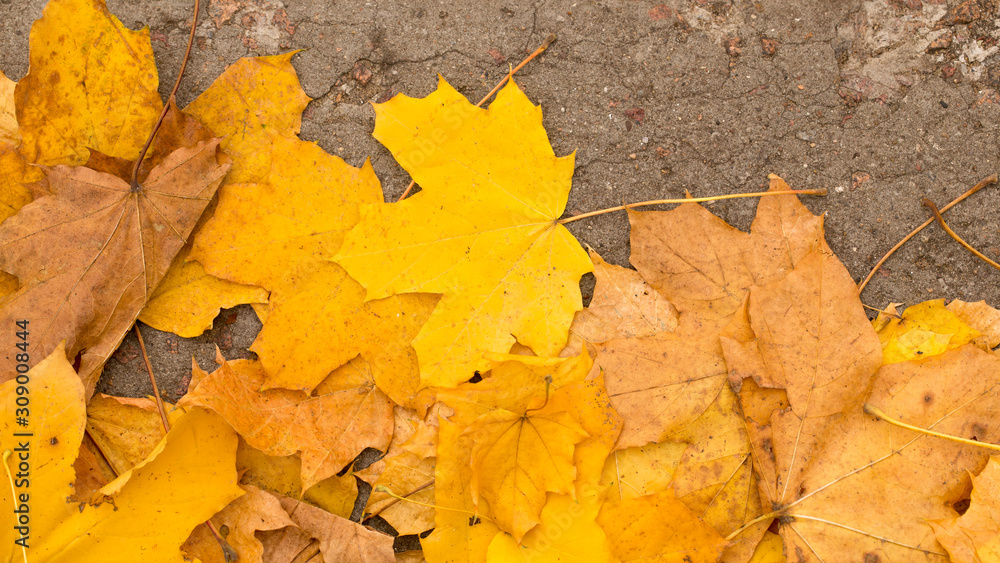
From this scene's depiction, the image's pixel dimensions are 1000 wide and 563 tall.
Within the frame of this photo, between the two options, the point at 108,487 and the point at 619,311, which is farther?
the point at 619,311

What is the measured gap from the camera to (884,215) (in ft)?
6.28

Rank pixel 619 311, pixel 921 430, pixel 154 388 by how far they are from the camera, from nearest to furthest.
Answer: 1. pixel 921 430
2. pixel 619 311
3. pixel 154 388

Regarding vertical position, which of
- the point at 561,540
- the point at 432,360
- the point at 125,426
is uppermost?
the point at 432,360

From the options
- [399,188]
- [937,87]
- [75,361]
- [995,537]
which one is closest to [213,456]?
[75,361]

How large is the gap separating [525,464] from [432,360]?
40cm

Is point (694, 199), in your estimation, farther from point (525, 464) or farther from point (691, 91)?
point (525, 464)

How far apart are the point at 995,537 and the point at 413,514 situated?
65.8 inches

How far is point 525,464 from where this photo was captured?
1668 millimetres

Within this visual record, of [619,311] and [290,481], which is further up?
[619,311]

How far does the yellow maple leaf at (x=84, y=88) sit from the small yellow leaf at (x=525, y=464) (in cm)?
144

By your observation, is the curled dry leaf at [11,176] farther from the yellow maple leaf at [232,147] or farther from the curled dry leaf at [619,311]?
the curled dry leaf at [619,311]

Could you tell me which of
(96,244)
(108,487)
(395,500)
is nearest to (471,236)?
(395,500)

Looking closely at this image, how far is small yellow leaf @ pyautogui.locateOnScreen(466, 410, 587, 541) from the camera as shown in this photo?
5.39 ft

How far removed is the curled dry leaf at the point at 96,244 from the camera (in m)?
1.74
